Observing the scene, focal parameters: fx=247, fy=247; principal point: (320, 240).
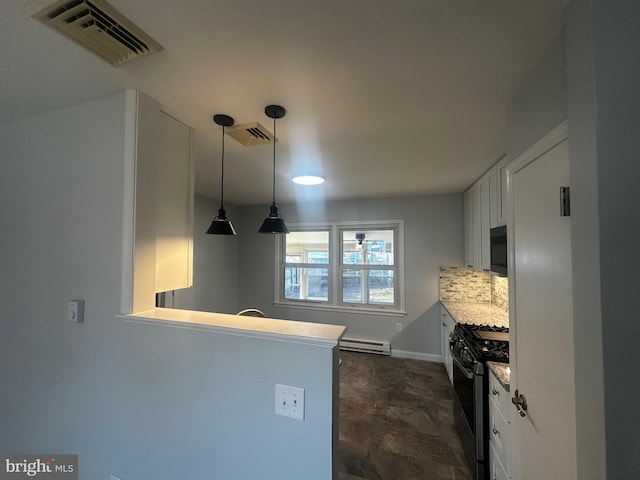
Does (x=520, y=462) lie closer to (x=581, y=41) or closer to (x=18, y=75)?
(x=581, y=41)

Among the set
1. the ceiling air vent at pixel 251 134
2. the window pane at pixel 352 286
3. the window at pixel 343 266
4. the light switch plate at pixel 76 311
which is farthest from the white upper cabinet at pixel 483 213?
the light switch plate at pixel 76 311

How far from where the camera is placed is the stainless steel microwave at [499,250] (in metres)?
2.01

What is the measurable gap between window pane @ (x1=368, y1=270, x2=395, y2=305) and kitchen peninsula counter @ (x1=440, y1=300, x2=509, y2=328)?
0.77 meters

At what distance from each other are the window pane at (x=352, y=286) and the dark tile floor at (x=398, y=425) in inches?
41.1

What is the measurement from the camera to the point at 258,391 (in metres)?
1.01

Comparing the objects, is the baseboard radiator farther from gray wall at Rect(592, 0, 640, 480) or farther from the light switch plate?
gray wall at Rect(592, 0, 640, 480)

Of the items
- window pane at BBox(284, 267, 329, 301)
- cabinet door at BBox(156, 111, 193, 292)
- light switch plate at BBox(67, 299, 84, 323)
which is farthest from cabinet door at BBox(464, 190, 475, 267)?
light switch plate at BBox(67, 299, 84, 323)

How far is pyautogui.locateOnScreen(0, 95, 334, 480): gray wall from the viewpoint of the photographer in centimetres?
100

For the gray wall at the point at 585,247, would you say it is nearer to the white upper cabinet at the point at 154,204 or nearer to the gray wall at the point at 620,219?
the gray wall at the point at 620,219

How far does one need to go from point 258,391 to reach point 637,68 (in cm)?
158

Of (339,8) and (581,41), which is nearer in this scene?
(581,41)

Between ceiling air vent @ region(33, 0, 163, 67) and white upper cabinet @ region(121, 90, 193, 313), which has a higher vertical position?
ceiling air vent @ region(33, 0, 163, 67)

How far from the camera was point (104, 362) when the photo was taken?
130 centimetres

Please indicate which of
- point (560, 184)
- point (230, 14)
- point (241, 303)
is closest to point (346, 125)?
point (230, 14)
